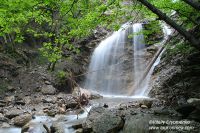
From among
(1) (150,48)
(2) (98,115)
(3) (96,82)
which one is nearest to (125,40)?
(1) (150,48)

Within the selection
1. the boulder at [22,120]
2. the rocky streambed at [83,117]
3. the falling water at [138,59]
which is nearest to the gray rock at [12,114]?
the rocky streambed at [83,117]

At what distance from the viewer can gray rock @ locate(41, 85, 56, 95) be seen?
15.0 meters

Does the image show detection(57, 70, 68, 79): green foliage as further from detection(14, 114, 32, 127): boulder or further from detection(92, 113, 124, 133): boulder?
detection(92, 113, 124, 133): boulder

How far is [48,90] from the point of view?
15180 millimetres

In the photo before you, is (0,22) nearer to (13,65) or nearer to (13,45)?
(13,65)

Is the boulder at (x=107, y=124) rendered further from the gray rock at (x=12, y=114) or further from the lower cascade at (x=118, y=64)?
the lower cascade at (x=118, y=64)

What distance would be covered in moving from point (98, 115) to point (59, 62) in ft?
38.1

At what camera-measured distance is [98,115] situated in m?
7.47

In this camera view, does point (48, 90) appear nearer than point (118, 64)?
Yes

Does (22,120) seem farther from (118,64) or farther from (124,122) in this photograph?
(118,64)

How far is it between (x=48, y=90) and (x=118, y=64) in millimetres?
6384

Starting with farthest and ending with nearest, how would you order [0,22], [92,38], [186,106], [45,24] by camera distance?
[92,38] < [45,24] < [0,22] < [186,106]

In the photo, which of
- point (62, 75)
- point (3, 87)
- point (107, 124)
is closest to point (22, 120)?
point (107, 124)

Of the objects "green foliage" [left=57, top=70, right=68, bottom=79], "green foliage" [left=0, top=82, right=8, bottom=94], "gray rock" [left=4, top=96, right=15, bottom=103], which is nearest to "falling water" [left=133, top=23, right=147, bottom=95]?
"green foliage" [left=57, top=70, right=68, bottom=79]
